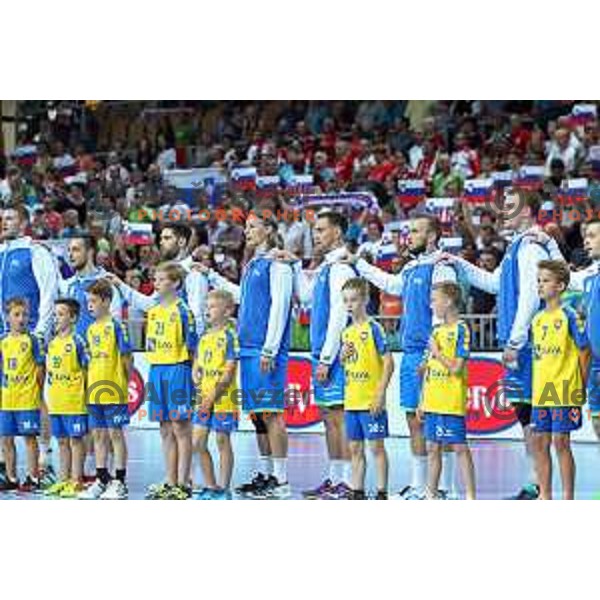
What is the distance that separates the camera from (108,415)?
11.3m

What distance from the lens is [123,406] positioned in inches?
445

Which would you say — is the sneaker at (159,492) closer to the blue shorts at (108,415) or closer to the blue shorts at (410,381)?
the blue shorts at (108,415)

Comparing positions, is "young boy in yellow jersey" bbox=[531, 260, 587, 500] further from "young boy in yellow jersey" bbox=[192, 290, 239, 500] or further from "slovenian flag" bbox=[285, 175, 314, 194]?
"slovenian flag" bbox=[285, 175, 314, 194]

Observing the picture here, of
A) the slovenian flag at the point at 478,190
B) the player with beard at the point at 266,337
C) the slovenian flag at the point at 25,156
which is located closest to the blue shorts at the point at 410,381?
the player with beard at the point at 266,337

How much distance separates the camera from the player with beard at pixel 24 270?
11.7 metres

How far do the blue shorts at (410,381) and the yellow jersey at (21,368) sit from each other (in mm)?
2366

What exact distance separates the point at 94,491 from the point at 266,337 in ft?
4.64

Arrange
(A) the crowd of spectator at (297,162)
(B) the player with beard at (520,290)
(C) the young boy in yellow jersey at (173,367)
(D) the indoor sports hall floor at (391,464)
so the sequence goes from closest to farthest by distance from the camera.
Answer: (B) the player with beard at (520,290), (C) the young boy in yellow jersey at (173,367), (D) the indoor sports hall floor at (391,464), (A) the crowd of spectator at (297,162)

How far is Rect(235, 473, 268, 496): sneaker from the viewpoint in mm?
11523

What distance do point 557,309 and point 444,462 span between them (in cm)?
117

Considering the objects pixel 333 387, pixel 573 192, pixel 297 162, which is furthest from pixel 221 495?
pixel 297 162

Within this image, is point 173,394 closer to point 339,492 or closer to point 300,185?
point 339,492

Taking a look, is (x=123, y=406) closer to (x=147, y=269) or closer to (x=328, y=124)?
(x=147, y=269)

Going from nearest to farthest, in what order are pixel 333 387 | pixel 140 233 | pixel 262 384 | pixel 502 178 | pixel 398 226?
pixel 333 387 < pixel 262 384 < pixel 140 233 < pixel 398 226 < pixel 502 178
